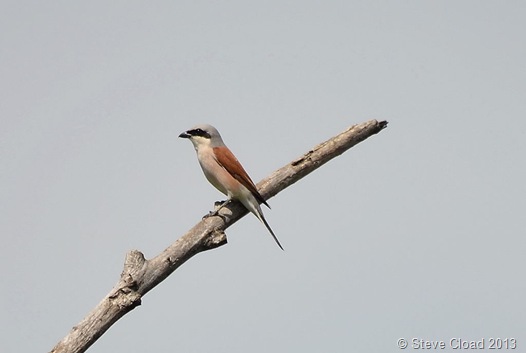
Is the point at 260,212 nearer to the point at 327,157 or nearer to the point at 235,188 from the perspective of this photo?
the point at 235,188

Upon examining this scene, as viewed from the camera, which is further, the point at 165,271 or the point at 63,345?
the point at 165,271

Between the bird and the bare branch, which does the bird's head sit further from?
the bare branch

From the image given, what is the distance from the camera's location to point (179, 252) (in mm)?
7125

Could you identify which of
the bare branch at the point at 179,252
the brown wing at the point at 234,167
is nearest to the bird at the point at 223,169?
the brown wing at the point at 234,167

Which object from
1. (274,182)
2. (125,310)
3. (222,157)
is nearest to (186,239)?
(125,310)

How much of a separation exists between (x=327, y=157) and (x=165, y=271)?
86.9 inches

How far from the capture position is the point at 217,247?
24.4ft

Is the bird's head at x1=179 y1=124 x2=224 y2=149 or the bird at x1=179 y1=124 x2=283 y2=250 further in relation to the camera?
the bird's head at x1=179 y1=124 x2=224 y2=149

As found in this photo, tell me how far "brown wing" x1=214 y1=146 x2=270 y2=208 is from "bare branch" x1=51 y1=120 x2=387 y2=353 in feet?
0.38

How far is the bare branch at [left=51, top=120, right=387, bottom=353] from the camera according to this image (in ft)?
21.0

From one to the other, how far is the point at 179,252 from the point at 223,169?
7.55 ft

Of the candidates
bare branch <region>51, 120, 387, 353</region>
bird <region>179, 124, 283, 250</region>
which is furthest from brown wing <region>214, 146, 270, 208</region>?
bare branch <region>51, 120, 387, 353</region>

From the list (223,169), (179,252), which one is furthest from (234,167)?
(179,252)

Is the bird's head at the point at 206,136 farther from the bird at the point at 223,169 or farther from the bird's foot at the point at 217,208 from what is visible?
the bird's foot at the point at 217,208
